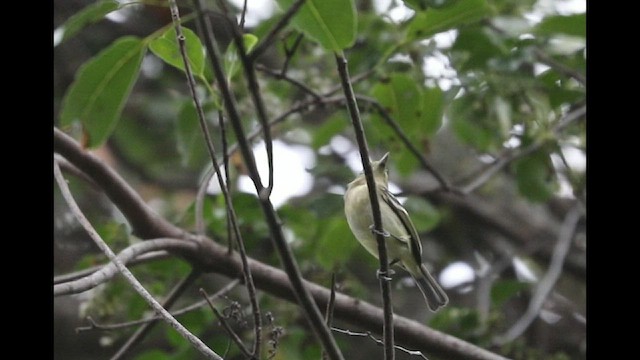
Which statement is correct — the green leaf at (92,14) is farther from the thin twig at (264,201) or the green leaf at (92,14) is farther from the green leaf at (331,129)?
the green leaf at (331,129)

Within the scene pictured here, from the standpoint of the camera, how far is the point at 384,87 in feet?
12.3

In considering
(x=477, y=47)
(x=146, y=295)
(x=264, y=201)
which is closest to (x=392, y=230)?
(x=477, y=47)

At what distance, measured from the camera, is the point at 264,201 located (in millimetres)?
1729

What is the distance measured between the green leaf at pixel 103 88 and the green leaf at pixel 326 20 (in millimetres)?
696

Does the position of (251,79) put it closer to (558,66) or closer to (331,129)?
(558,66)

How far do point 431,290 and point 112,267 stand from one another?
1.37 metres

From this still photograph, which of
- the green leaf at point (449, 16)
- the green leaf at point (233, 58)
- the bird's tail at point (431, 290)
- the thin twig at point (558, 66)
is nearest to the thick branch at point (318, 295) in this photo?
the bird's tail at point (431, 290)

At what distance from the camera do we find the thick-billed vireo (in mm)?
3066

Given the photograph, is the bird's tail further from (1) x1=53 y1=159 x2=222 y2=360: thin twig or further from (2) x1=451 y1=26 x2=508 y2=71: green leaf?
(1) x1=53 y1=159 x2=222 y2=360: thin twig

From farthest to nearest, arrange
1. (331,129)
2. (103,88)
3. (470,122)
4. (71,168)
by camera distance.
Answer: (331,129), (470,122), (71,168), (103,88)

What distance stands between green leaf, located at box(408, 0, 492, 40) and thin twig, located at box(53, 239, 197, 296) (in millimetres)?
1133

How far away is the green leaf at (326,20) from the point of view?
231cm
